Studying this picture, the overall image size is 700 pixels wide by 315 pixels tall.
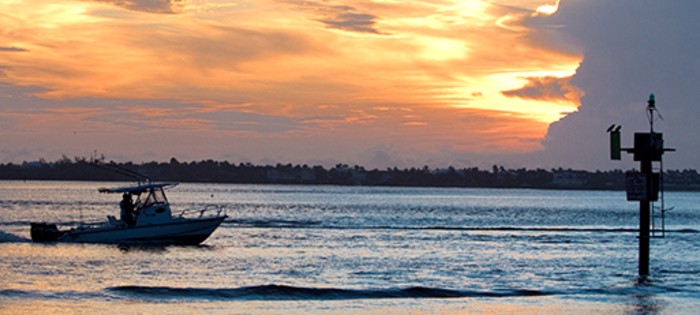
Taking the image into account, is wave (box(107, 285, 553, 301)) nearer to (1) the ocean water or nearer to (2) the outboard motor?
(1) the ocean water

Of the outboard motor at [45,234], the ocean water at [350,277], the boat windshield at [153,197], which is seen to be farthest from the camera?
the outboard motor at [45,234]

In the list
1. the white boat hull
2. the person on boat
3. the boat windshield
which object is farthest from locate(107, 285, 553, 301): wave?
the boat windshield

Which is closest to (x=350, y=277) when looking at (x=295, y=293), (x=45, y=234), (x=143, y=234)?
(x=295, y=293)

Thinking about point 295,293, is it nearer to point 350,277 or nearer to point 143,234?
point 350,277

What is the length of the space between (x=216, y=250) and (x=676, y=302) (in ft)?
88.2

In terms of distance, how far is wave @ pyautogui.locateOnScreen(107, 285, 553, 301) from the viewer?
1308 inches

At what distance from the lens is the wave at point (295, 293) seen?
33.2 m

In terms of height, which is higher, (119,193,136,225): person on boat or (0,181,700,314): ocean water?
(119,193,136,225): person on boat

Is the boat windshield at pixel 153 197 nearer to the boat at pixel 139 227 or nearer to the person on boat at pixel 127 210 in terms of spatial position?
the boat at pixel 139 227

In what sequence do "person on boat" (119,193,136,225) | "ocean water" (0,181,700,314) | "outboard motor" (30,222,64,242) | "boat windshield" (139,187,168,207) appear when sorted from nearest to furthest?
"ocean water" (0,181,700,314) → "person on boat" (119,193,136,225) → "boat windshield" (139,187,168,207) → "outboard motor" (30,222,64,242)

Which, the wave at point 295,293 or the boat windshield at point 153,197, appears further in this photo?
the boat windshield at point 153,197

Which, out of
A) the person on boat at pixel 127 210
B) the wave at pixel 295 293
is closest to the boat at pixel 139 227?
the person on boat at pixel 127 210

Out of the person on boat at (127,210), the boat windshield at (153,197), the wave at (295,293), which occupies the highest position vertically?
the boat windshield at (153,197)

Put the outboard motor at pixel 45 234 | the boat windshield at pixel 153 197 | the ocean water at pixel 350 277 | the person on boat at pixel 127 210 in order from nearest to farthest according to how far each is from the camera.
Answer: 1. the ocean water at pixel 350 277
2. the person on boat at pixel 127 210
3. the boat windshield at pixel 153 197
4. the outboard motor at pixel 45 234
